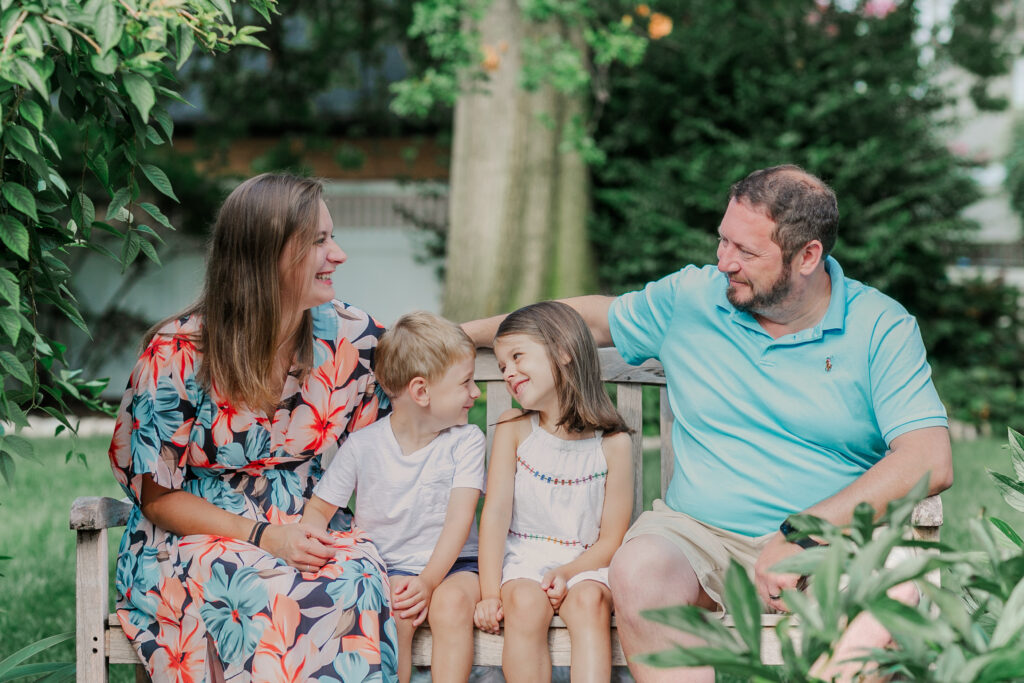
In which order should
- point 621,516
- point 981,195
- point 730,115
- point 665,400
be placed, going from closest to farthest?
Answer: point 621,516, point 665,400, point 730,115, point 981,195

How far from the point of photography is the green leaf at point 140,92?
1.92 metres

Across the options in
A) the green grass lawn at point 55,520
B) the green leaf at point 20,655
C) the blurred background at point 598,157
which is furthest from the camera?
the blurred background at point 598,157

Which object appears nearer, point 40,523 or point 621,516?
point 621,516

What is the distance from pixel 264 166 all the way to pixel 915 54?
6723 mm

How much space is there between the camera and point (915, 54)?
29.5 feet

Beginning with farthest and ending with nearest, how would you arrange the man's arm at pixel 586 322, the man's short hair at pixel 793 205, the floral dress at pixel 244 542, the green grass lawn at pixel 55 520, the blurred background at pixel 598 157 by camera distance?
the blurred background at pixel 598 157
the green grass lawn at pixel 55 520
the man's arm at pixel 586 322
the man's short hair at pixel 793 205
the floral dress at pixel 244 542

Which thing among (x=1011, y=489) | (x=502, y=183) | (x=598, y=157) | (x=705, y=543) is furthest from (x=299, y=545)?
(x=598, y=157)

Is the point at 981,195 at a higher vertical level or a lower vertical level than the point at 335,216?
higher

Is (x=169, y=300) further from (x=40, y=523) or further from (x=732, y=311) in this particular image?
(x=732, y=311)

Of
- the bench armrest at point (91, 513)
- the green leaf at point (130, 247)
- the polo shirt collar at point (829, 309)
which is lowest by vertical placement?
the bench armrest at point (91, 513)

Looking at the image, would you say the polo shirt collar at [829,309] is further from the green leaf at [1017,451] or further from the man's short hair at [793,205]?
the green leaf at [1017,451]

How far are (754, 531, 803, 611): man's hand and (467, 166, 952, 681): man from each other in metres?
0.07

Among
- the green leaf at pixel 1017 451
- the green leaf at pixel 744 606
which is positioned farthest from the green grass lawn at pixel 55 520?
the green leaf at pixel 744 606

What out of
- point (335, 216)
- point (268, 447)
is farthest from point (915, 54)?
point (268, 447)
